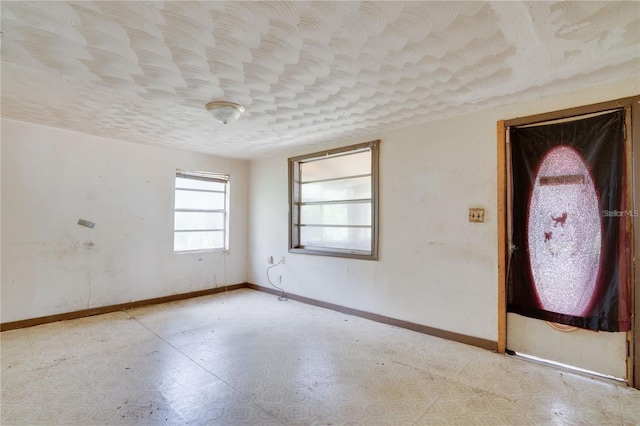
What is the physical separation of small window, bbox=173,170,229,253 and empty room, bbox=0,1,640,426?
7.2 inches

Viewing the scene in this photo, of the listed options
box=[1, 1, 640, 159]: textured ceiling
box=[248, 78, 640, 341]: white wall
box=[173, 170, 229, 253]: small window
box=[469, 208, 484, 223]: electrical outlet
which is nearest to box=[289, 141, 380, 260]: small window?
box=[248, 78, 640, 341]: white wall

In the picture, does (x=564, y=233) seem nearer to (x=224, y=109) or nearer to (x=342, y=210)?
(x=342, y=210)

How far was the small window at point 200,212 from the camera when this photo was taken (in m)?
4.89

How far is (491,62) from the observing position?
2.17 meters

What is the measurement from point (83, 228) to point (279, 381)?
11.1ft

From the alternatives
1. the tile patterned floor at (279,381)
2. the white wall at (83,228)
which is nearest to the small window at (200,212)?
the white wall at (83,228)

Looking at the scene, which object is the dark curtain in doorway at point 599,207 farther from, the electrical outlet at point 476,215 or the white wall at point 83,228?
the white wall at point 83,228

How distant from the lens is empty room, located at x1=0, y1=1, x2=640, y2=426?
1.88 meters

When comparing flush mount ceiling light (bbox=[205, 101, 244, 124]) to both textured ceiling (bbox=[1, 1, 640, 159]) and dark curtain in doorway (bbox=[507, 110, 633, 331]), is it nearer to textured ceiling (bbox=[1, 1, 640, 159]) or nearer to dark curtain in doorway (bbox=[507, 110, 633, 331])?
textured ceiling (bbox=[1, 1, 640, 159])

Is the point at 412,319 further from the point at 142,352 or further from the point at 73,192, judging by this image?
the point at 73,192

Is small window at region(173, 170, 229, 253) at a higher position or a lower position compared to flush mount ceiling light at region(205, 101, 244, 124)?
lower

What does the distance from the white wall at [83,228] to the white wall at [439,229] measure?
2.61 m

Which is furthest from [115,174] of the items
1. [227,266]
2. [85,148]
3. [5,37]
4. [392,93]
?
[392,93]

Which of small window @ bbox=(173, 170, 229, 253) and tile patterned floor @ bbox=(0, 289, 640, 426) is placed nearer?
tile patterned floor @ bbox=(0, 289, 640, 426)
